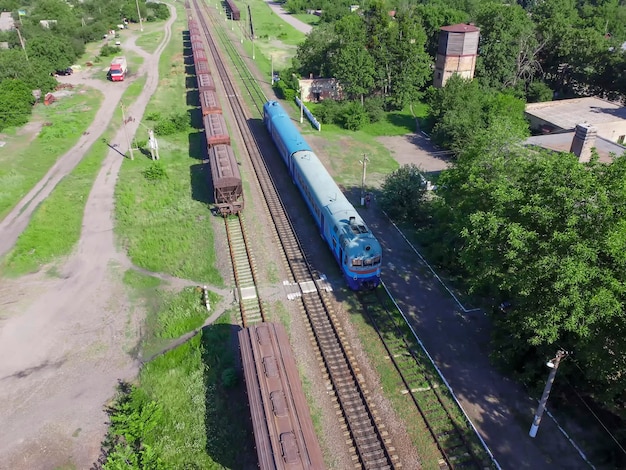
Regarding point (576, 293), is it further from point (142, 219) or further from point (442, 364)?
point (142, 219)

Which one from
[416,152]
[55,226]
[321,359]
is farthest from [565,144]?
[55,226]

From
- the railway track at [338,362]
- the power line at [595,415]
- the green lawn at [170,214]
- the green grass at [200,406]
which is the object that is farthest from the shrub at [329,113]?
the power line at [595,415]

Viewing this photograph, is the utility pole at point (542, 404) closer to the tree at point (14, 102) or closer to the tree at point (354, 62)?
the tree at point (354, 62)

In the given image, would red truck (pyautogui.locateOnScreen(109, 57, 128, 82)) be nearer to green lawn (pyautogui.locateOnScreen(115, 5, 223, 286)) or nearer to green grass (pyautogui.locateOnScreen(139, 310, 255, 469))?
green lawn (pyautogui.locateOnScreen(115, 5, 223, 286))

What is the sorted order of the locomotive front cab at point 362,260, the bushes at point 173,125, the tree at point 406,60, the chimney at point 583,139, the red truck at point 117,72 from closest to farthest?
the locomotive front cab at point 362,260
the chimney at point 583,139
the bushes at point 173,125
the tree at point 406,60
the red truck at point 117,72

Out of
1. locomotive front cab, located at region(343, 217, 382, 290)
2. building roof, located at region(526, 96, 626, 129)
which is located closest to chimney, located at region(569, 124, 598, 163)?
building roof, located at region(526, 96, 626, 129)

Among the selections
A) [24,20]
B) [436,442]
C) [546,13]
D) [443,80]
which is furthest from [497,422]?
[24,20]
